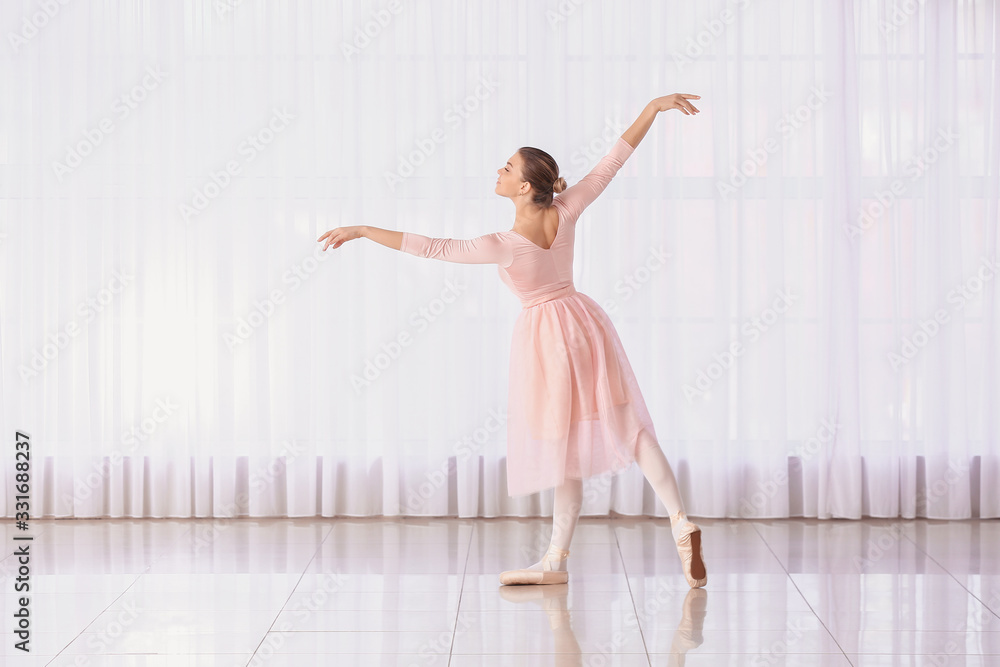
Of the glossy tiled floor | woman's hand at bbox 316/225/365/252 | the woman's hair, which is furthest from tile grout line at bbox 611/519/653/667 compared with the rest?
woman's hand at bbox 316/225/365/252

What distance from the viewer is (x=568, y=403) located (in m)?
2.74

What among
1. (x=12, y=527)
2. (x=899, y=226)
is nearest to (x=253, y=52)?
(x=12, y=527)

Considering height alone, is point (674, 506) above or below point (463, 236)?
below

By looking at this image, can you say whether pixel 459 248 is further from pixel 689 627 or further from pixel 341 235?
pixel 689 627

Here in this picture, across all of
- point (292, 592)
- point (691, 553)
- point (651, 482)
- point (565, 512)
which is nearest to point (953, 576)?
point (691, 553)

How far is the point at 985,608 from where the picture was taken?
255 cm

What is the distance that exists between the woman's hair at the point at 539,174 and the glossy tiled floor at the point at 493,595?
1.11 m

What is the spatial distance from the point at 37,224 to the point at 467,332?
5.68 feet

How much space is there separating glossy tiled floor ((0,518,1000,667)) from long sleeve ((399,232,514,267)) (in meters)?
0.94

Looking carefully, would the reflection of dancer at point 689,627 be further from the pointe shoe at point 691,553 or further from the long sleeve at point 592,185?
the long sleeve at point 592,185

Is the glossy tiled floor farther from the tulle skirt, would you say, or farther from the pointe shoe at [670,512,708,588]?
the tulle skirt

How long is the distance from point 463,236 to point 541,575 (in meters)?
1.52

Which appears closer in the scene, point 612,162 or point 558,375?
point 558,375

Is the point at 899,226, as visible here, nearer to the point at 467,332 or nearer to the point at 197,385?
the point at 467,332
